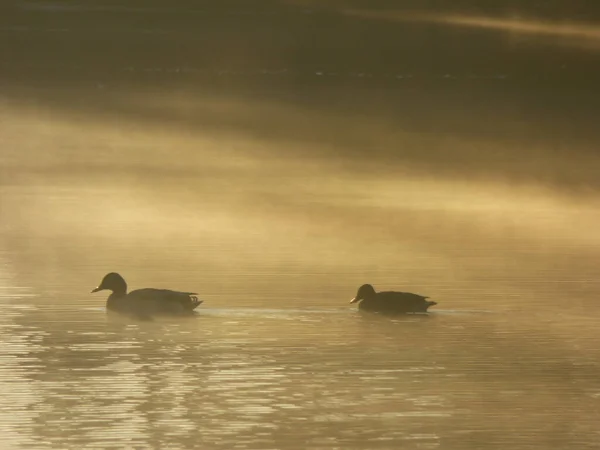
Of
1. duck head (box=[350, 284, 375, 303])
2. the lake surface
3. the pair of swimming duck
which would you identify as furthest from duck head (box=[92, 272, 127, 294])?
duck head (box=[350, 284, 375, 303])

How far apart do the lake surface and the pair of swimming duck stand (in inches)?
3.2

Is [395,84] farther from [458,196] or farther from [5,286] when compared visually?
[5,286]

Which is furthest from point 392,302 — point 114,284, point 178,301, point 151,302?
point 114,284

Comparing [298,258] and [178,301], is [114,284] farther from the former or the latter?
[298,258]

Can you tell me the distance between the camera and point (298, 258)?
9141 mm

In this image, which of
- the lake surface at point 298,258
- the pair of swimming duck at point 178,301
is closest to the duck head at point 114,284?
the pair of swimming duck at point 178,301

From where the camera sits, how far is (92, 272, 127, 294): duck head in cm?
779

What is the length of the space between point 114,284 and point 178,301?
40cm

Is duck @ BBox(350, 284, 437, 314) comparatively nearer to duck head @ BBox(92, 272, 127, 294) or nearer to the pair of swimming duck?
the pair of swimming duck

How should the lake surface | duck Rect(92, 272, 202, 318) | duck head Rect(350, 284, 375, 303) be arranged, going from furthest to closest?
duck head Rect(350, 284, 375, 303)
duck Rect(92, 272, 202, 318)
the lake surface

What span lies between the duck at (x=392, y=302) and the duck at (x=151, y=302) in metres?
0.71

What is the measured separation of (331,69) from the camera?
21.7 meters

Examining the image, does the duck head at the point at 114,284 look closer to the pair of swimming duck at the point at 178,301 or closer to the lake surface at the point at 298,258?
the pair of swimming duck at the point at 178,301

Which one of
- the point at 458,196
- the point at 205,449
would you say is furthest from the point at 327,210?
the point at 205,449
